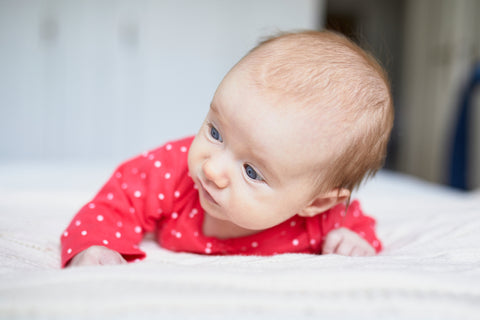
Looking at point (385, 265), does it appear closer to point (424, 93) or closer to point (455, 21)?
point (455, 21)

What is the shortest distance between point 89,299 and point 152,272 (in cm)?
7

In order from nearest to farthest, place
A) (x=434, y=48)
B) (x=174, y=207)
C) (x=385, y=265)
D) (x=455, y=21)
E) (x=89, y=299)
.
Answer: (x=89, y=299), (x=385, y=265), (x=174, y=207), (x=455, y=21), (x=434, y=48)

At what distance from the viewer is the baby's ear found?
2.25 feet

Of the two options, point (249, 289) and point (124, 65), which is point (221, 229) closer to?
point (249, 289)

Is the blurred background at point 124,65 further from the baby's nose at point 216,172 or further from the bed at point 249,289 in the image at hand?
the bed at point 249,289

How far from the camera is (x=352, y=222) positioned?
2.69 feet

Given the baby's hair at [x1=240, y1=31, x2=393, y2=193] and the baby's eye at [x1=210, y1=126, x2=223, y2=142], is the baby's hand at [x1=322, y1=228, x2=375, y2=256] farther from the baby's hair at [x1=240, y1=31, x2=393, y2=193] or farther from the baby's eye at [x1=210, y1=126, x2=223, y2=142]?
the baby's eye at [x1=210, y1=126, x2=223, y2=142]

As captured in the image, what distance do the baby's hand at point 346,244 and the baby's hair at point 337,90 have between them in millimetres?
109

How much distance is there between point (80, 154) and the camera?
10.8 feet

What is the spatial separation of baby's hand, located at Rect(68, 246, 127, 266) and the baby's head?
15 centimetres

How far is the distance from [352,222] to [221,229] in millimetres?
242

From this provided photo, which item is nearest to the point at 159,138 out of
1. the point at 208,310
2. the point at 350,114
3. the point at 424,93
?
the point at 424,93

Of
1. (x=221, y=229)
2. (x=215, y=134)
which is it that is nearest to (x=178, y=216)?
(x=221, y=229)

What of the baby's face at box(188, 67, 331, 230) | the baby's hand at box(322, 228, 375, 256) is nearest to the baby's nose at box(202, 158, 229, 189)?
the baby's face at box(188, 67, 331, 230)
